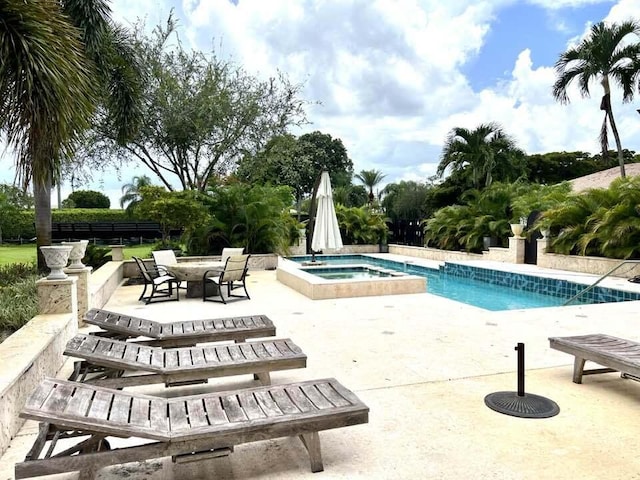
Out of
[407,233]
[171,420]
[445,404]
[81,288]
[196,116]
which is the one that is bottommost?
[445,404]

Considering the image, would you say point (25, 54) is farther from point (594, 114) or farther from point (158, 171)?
point (594, 114)

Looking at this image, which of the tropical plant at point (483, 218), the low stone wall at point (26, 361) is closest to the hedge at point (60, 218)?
Result: the tropical plant at point (483, 218)

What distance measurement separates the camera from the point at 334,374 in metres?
4.36

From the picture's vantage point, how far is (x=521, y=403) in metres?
3.57

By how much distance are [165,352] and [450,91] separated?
54.9ft

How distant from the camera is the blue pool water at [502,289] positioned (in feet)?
30.7

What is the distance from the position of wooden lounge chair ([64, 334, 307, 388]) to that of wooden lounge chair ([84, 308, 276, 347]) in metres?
0.48

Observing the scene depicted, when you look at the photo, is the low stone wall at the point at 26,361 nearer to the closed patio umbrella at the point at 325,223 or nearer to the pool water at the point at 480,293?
the pool water at the point at 480,293

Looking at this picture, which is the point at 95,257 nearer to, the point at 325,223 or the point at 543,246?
the point at 325,223

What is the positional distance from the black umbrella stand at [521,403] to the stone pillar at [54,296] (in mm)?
4254

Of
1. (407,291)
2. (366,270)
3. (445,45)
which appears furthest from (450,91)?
(407,291)

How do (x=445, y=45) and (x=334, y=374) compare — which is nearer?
(x=334, y=374)

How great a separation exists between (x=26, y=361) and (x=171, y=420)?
1.58 m

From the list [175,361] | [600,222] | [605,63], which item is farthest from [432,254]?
[175,361]
